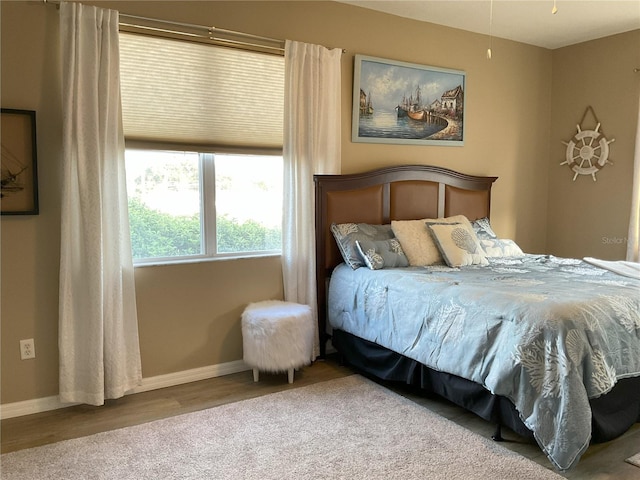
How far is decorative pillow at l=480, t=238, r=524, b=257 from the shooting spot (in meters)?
3.93

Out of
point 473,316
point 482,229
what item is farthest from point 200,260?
point 482,229

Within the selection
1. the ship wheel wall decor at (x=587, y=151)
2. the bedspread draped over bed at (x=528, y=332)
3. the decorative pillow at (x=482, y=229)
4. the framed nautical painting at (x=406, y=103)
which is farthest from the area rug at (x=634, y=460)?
the ship wheel wall decor at (x=587, y=151)

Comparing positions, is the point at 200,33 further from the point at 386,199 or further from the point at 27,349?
the point at 27,349

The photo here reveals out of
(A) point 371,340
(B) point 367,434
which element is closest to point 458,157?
(A) point 371,340

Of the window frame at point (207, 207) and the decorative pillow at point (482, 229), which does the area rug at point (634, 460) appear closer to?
the decorative pillow at point (482, 229)

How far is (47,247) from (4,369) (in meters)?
0.70

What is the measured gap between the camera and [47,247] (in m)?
2.84

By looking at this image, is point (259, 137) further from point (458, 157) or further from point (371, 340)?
point (458, 157)

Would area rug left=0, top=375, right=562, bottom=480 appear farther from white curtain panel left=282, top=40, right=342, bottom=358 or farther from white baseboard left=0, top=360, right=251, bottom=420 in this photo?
white curtain panel left=282, top=40, right=342, bottom=358

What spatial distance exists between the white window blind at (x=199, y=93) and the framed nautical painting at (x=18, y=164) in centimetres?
51

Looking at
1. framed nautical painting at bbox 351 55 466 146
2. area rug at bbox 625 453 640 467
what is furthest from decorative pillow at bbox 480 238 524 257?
area rug at bbox 625 453 640 467

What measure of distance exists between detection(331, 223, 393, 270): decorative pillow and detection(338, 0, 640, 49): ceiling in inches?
65.3

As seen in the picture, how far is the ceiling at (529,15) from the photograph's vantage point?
379cm

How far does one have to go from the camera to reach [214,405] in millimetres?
2951
